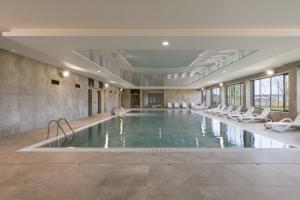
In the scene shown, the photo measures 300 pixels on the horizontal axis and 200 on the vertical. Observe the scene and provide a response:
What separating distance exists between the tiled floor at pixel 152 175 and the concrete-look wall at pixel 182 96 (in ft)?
82.0

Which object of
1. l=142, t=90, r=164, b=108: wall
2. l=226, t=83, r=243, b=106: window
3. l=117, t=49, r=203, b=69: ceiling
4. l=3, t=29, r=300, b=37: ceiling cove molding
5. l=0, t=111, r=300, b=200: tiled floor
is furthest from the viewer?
l=142, t=90, r=164, b=108: wall

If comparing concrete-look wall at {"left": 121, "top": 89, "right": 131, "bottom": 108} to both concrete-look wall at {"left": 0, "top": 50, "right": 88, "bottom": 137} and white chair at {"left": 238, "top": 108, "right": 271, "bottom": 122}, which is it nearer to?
concrete-look wall at {"left": 0, "top": 50, "right": 88, "bottom": 137}

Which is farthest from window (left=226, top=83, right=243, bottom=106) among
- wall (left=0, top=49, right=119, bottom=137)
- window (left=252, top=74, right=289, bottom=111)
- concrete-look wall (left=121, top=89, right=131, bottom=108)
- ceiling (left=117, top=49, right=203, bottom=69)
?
concrete-look wall (left=121, top=89, right=131, bottom=108)

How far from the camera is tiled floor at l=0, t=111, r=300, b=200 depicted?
113 inches

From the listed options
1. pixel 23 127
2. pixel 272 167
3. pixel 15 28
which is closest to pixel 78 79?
pixel 23 127

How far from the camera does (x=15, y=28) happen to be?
5.01 m

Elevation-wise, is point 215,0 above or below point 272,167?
above

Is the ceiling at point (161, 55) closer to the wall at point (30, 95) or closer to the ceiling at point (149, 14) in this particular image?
the wall at point (30, 95)

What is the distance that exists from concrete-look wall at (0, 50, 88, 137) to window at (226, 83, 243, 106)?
11.0 m

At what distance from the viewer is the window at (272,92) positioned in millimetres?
11024

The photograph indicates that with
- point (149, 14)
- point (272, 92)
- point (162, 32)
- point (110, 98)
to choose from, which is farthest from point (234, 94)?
point (149, 14)

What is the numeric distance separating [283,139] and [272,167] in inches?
123

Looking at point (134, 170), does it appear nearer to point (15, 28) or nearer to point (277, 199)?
point (277, 199)

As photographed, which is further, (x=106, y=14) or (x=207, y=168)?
(x=106, y=14)
